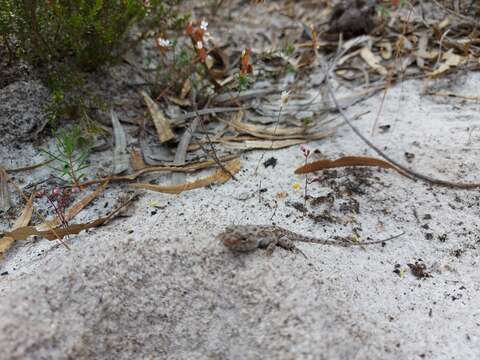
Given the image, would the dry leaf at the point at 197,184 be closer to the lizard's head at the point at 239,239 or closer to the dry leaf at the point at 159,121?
the dry leaf at the point at 159,121

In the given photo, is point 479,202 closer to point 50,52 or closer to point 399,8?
point 399,8

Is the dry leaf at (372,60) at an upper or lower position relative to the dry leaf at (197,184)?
lower

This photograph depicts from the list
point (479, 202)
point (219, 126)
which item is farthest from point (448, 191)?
point (219, 126)

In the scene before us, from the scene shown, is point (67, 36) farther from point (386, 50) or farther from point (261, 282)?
point (386, 50)

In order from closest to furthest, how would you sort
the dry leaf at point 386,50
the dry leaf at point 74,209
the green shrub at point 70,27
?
1. the dry leaf at point 74,209
2. the green shrub at point 70,27
3. the dry leaf at point 386,50

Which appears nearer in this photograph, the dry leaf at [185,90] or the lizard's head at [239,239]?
the lizard's head at [239,239]

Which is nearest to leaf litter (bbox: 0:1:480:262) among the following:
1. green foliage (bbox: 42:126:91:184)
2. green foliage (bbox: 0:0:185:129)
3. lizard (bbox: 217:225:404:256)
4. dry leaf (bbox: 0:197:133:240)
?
dry leaf (bbox: 0:197:133:240)

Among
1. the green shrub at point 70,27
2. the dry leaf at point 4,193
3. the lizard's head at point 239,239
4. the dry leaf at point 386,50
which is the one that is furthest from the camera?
the dry leaf at point 386,50

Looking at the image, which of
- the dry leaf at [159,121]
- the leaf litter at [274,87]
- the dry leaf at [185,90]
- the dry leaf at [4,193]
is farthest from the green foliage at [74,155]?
the dry leaf at [185,90]

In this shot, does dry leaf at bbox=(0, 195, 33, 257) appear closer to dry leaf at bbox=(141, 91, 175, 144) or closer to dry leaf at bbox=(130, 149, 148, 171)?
dry leaf at bbox=(130, 149, 148, 171)
